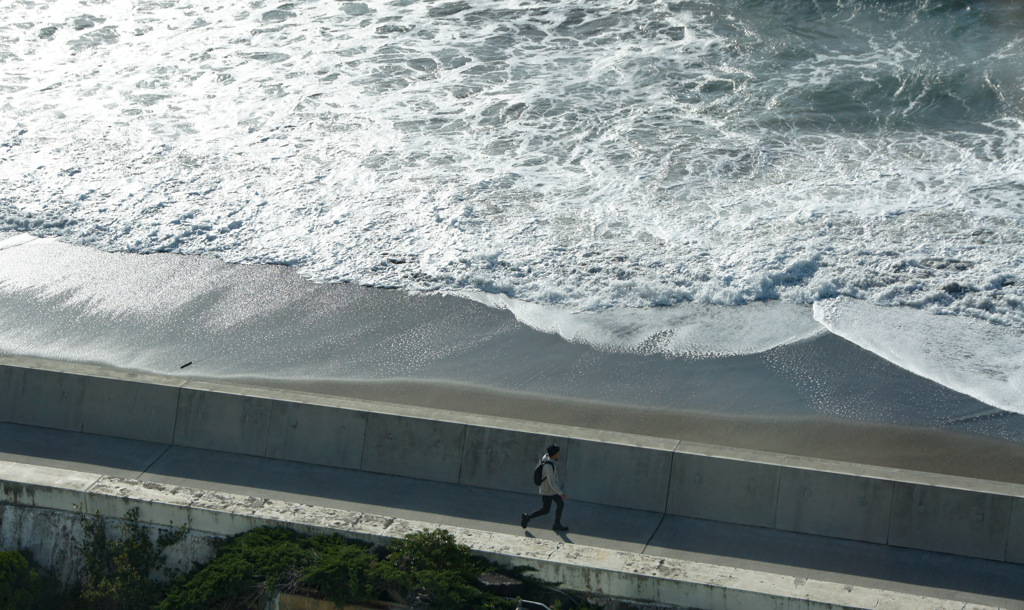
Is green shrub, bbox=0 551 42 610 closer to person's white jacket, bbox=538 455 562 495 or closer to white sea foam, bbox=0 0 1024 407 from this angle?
person's white jacket, bbox=538 455 562 495

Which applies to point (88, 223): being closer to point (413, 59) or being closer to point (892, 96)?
point (413, 59)

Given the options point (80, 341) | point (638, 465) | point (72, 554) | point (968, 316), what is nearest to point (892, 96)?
point (968, 316)

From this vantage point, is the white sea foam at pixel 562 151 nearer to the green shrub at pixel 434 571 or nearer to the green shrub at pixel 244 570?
the green shrub at pixel 434 571

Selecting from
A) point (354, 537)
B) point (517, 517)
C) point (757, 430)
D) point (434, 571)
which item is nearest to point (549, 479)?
point (517, 517)

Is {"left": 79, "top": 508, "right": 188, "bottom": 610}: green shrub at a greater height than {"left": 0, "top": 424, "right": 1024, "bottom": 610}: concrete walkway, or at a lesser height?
lesser

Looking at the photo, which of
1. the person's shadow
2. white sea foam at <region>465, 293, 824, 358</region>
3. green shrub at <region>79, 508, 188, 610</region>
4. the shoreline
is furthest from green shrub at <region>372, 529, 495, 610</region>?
white sea foam at <region>465, 293, 824, 358</region>
